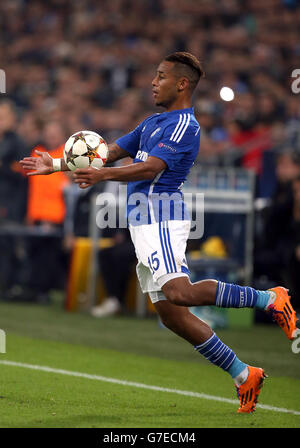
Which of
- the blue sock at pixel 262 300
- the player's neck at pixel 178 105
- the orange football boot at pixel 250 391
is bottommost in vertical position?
the orange football boot at pixel 250 391

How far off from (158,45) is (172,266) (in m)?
15.2

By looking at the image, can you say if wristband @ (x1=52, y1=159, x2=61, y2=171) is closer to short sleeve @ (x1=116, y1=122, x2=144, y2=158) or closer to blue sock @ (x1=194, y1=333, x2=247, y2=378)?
short sleeve @ (x1=116, y1=122, x2=144, y2=158)

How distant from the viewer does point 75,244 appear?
12102 millimetres

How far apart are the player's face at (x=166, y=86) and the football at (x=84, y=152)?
1.59 ft

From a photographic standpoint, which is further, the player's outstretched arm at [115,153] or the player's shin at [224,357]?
the player's outstretched arm at [115,153]

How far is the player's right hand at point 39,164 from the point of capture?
5.75 meters

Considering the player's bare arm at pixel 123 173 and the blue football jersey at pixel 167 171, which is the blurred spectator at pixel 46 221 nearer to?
the blue football jersey at pixel 167 171

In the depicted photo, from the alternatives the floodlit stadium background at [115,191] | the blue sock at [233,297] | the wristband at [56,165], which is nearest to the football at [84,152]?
the wristband at [56,165]

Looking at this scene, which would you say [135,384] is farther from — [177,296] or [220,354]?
[177,296]

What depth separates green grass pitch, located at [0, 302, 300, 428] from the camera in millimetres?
5340

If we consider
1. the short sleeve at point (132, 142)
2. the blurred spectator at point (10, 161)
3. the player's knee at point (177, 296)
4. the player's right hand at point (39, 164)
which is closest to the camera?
the player's knee at point (177, 296)

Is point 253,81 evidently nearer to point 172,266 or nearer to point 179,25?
point 179,25

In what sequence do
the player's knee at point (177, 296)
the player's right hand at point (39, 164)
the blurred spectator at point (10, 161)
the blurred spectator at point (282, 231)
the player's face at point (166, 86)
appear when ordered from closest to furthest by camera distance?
the player's knee at point (177, 296), the player's right hand at point (39, 164), the player's face at point (166, 86), the blurred spectator at point (282, 231), the blurred spectator at point (10, 161)
